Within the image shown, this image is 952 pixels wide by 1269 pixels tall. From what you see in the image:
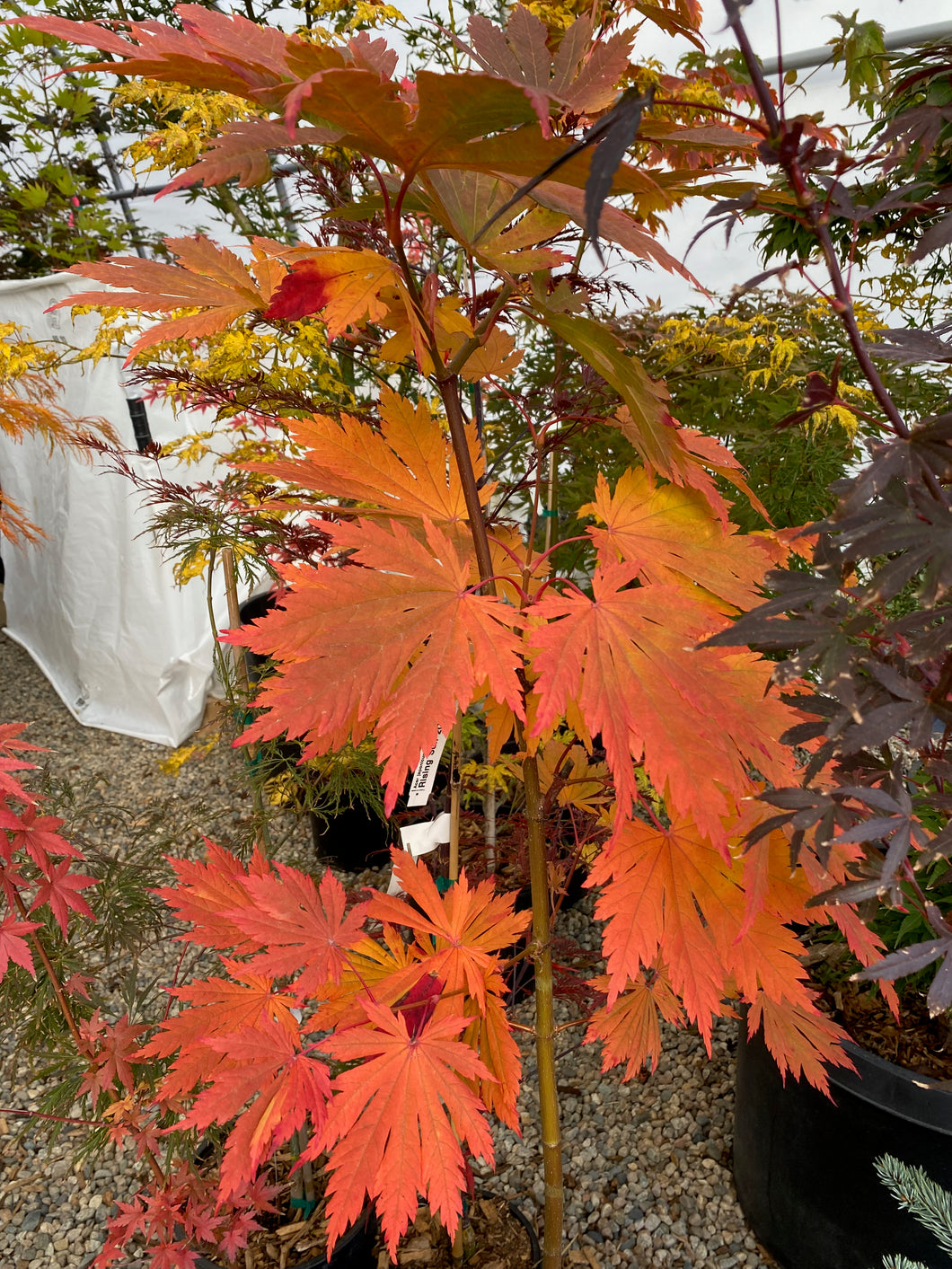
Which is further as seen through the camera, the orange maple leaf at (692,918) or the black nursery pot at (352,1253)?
the black nursery pot at (352,1253)

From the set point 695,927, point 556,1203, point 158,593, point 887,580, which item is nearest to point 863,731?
point 887,580

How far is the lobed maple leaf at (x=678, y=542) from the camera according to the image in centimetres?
59

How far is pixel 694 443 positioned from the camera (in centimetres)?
60

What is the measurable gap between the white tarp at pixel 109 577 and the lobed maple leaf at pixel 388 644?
6.49ft

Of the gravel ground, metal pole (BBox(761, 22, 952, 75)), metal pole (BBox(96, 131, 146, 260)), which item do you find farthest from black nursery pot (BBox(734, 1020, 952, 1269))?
metal pole (BBox(96, 131, 146, 260))

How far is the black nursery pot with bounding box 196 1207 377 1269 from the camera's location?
0.86 metres

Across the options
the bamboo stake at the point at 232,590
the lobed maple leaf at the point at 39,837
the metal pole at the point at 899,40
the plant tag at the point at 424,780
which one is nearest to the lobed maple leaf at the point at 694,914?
the plant tag at the point at 424,780

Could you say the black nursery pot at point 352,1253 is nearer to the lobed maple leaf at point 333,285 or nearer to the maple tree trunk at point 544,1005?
the maple tree trunk at point 544,1005

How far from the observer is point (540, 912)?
69cm

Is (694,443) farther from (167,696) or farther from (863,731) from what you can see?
(167,696)

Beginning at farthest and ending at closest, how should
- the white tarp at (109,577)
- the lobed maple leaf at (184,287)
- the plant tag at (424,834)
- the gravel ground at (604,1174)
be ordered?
1. the white tarp at (109,577)
2. the gravel ground at (604,1174)
3. the plant tag at (424,834)
4. the lobed maple leaf at (184,287)

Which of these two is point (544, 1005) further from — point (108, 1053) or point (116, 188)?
point (116, 188)

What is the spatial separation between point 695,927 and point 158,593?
2.18 m

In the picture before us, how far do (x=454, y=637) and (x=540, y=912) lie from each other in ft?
1.00
